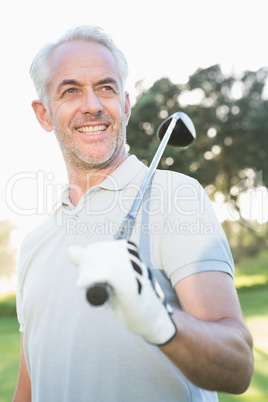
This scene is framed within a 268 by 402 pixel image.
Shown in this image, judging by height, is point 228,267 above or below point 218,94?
below

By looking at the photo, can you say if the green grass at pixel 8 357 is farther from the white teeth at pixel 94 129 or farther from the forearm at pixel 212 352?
the forearm at pixel 212 352

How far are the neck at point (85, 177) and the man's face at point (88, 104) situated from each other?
0.02 meters

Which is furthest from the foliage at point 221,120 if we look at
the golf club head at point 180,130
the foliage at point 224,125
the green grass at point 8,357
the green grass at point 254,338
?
the golf club head at point 180,130

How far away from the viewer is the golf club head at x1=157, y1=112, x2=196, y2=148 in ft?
9.86

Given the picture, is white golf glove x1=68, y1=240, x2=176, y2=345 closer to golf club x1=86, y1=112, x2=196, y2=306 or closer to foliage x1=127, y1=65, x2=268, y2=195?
golf club x1=86, y1=112, x2=196, y2=306

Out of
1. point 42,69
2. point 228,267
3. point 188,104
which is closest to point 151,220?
point 228,267

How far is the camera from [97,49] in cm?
248

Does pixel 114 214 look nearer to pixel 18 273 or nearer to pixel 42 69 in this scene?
pixel 18 273

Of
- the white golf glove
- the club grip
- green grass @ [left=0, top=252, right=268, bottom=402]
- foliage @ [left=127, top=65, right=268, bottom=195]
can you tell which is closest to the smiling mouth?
the white golf glove

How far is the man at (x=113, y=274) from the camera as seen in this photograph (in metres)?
1.36

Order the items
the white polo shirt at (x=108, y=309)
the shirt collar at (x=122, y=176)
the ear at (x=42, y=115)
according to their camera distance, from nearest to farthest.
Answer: the white polo shirt at (x=108, y=309) < the shirt collar at (x=122, y=176) < the ear at (x=42, y=115)

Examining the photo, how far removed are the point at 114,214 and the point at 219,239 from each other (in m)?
0.52

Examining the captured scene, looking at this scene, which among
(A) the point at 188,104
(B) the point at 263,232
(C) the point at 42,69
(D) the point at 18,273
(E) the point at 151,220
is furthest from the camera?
(B) the point at 263,232

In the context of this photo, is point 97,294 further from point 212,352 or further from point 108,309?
point 108,309
